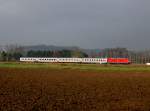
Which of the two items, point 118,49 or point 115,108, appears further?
point 118,49

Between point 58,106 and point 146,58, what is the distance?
121852 millimetres

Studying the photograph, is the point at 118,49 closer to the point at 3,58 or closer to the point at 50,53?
the point at 50,53

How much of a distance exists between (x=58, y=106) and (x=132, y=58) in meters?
125

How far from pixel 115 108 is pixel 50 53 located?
454 ft

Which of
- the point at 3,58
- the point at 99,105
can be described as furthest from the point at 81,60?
the point at 99,105

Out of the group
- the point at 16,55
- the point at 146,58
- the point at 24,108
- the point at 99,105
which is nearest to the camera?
the point at 24,108

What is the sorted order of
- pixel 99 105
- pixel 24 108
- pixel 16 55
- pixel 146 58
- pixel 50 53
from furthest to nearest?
pixel 50 53 → pixel 16 55 → pixel 146 58 → pixel 99 105 → pixel 24 108

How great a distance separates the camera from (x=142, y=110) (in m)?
11.3

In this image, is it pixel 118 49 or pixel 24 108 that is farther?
pixel 118 49

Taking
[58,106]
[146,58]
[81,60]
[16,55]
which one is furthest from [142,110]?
[16,55]

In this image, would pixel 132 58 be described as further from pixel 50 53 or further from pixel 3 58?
pixel 3 58

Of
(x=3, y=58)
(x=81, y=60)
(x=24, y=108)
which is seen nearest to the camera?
(x=24, y=108)

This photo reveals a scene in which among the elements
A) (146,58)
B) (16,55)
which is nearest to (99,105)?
(146,58)

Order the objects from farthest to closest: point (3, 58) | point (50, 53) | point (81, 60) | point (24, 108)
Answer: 1. point (50, 53)
2. point (3, 58)
3. point (81, 60)
4. point (24, 108)
